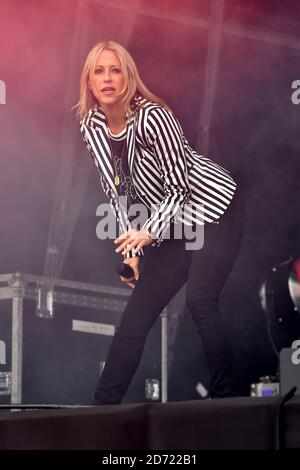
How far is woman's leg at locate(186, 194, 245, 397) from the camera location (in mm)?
2508

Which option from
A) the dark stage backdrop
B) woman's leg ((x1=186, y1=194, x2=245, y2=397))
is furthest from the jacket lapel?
the dark stage backdrop

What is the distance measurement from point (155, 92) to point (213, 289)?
1.72 metres

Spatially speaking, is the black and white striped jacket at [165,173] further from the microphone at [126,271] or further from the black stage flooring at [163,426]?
the black stage flooring at [163,426]

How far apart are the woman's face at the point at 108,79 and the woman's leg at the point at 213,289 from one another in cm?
57

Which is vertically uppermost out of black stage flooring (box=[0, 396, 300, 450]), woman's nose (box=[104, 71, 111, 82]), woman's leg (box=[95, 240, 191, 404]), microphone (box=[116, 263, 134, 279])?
woman's nose (box=[104, 71, 111, 82])

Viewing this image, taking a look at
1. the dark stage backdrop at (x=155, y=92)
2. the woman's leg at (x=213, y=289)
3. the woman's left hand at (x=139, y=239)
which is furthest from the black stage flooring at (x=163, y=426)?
the dark stage backdrop at (x=155, y=92)

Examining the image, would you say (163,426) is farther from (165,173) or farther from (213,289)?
(165,173)

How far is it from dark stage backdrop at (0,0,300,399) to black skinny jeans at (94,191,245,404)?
4.71ft

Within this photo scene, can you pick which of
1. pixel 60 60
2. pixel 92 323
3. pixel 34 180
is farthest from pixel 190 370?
pixel 60 60

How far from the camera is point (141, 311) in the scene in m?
2.68

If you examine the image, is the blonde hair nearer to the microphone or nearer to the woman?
the woman

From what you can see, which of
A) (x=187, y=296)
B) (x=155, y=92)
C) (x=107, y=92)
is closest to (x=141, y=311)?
(x=187, y=296)

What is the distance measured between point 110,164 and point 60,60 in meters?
1.31
